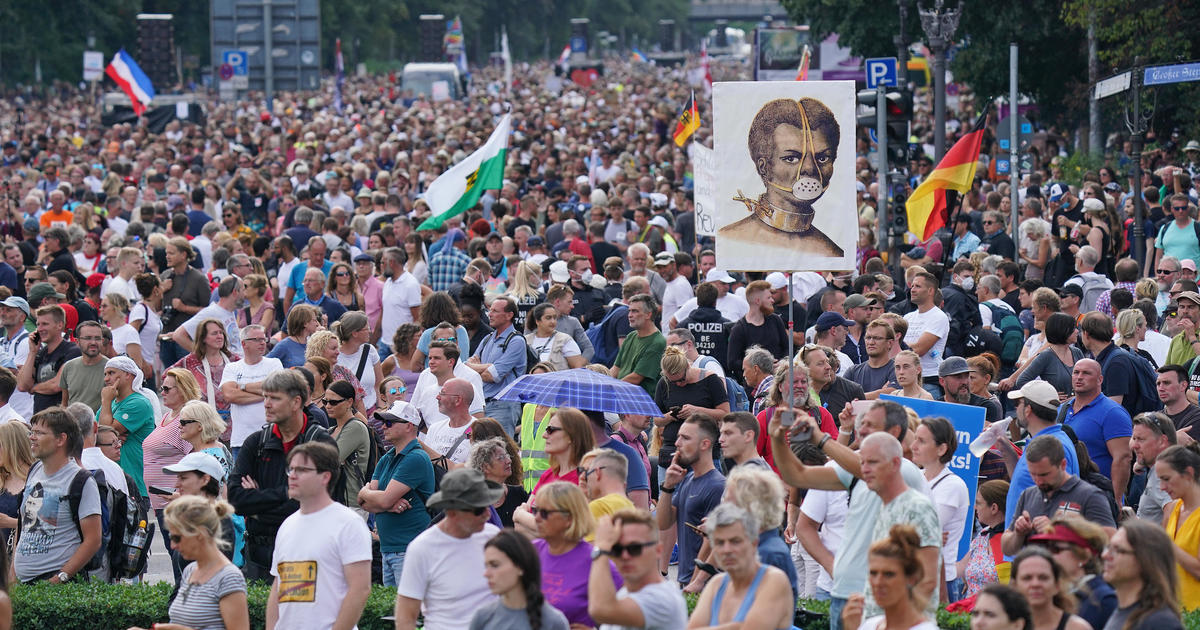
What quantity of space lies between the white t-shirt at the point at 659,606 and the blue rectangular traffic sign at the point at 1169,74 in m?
10.8

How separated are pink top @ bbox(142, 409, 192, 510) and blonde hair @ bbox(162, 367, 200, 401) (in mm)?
343

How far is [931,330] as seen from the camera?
12.1m

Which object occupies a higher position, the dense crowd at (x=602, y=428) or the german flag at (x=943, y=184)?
the german flag at (x=943, y=184)

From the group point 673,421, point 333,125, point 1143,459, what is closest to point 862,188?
point 673,421

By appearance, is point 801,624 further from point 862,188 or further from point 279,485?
point 862,188

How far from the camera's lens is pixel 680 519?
337 inches

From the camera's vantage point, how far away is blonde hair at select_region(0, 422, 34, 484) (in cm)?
891

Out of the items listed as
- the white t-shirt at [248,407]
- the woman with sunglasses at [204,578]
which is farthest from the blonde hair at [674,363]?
the woman with sunglasses at [204,578]

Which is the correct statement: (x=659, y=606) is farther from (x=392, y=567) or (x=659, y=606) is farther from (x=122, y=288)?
(x=122, y=288)

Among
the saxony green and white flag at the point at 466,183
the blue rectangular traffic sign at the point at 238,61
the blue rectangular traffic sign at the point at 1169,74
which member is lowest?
the saxony green and white flag at the point at 466,183

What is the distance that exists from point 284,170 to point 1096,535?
2592cm

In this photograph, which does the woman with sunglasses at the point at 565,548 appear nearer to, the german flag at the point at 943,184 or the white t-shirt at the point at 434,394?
the white t-shirt at the point at 434,394

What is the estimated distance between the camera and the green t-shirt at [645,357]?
469 inches

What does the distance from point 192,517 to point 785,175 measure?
11.3ft
